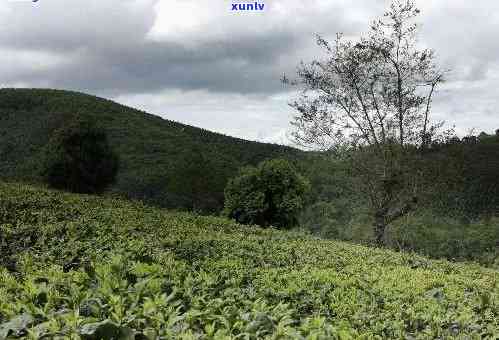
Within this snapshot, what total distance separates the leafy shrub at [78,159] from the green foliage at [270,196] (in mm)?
8150

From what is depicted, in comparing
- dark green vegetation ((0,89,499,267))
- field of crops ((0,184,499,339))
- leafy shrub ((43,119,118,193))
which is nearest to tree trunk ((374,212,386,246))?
dark green vegetation ((0,89,499,267))

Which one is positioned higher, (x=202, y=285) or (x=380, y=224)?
(x=202, y=285)

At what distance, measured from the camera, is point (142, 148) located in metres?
34.8

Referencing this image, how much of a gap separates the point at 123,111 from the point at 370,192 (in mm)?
29390

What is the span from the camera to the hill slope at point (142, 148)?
84.7 feet

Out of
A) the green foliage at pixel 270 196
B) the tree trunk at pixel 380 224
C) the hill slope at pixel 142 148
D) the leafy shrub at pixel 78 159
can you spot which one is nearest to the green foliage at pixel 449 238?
the tree trunk at pixel 380 224

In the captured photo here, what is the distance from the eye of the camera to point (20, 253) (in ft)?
26.9

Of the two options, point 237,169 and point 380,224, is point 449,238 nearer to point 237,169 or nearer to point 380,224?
point 380,224

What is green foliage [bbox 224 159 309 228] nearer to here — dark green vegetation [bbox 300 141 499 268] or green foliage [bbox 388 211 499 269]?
dark green vegetation [bbox 300 141 499 268]

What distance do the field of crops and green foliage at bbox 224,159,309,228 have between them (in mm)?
5139

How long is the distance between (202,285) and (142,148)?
30483 millimetres

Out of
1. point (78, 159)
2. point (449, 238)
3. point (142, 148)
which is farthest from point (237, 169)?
point (449, 238)

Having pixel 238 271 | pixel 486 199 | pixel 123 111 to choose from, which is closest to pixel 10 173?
pixel 123 111

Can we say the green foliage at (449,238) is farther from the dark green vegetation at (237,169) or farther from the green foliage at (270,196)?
the green foliage at (270,196)
